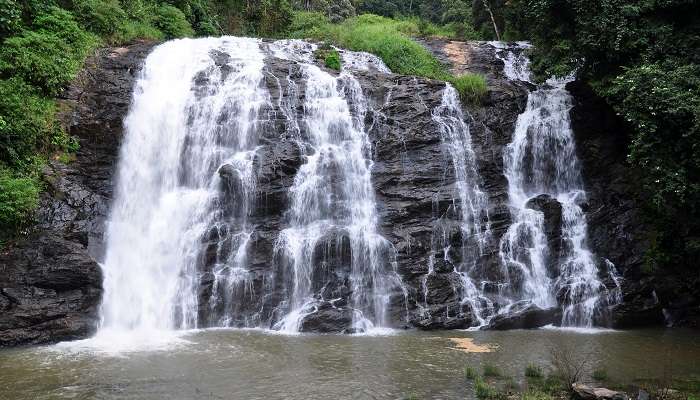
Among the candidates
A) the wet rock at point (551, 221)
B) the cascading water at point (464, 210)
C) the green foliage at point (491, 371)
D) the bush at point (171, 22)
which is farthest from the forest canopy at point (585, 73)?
the green foliage at point (491, 371)

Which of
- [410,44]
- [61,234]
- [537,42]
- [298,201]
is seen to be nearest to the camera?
[61,234]

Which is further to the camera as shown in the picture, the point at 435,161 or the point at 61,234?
the point at 435,161

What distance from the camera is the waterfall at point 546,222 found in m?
14.7

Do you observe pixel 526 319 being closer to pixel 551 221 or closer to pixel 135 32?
pixel 551 221

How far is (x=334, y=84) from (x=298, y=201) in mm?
5258

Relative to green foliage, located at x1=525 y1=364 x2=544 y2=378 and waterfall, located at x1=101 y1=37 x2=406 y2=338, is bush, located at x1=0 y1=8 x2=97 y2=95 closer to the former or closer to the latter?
waterfall, located at x1=101 y1=37 x2=406 y2=338

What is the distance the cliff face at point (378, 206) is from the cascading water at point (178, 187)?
14.7 inches

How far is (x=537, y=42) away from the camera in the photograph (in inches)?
713

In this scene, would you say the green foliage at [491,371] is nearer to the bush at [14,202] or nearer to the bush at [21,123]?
the bush at [14,202]

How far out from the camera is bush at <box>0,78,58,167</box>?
14.1 metres

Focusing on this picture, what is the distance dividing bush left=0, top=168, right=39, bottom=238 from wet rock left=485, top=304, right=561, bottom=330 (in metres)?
11.9

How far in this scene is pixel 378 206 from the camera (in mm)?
16016

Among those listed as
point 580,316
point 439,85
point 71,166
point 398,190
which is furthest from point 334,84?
point 580,316

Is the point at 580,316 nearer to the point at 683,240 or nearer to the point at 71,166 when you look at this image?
the point at 683,240
